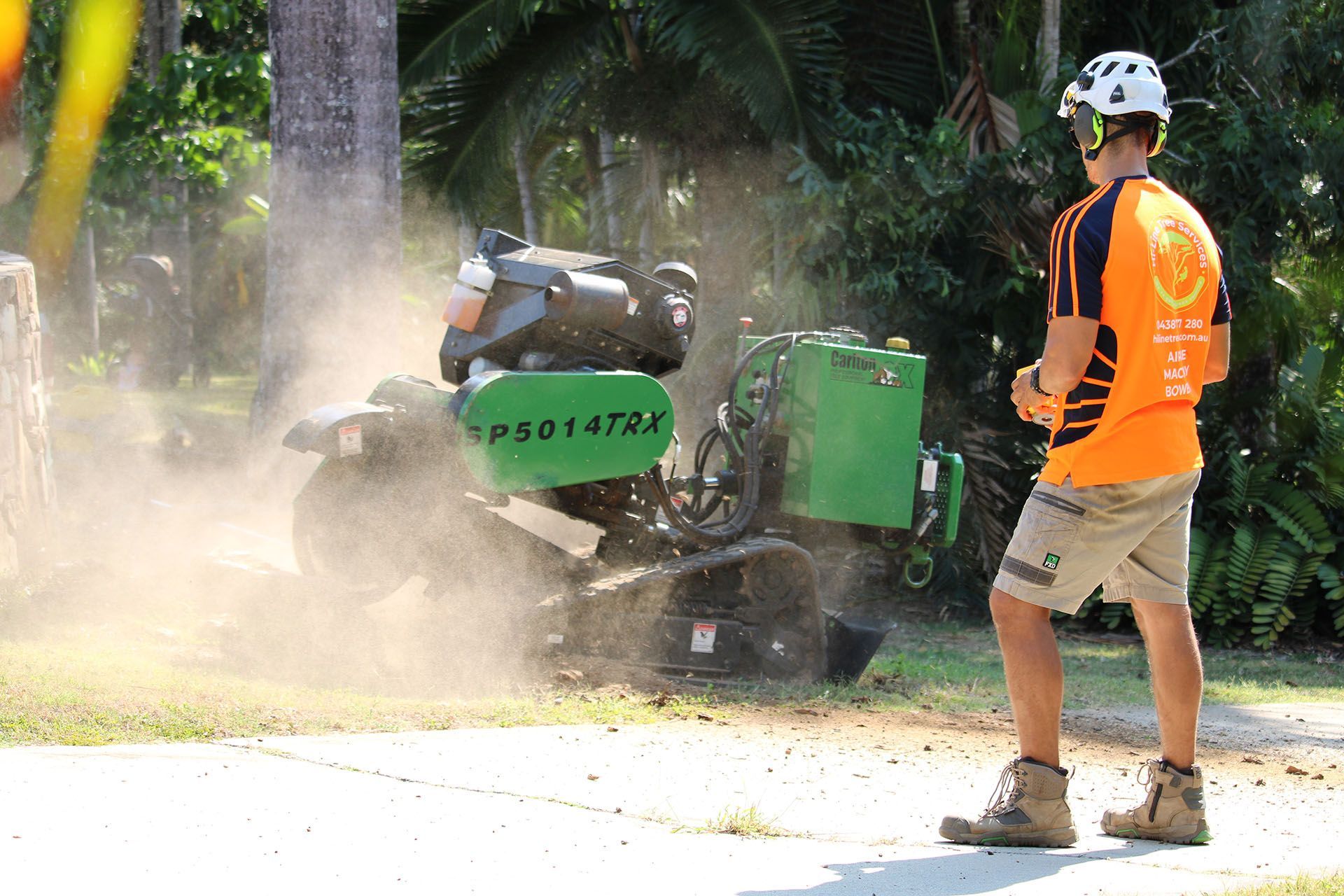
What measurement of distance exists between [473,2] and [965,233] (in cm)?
409

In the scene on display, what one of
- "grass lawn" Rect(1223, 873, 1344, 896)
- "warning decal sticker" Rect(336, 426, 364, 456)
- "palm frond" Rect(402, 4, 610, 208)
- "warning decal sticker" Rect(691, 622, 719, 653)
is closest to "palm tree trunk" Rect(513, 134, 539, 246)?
"palm frond" Rect(402, 4, 610, 208)

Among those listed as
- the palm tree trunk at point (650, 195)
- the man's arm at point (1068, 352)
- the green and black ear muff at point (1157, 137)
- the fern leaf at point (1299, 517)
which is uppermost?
the palm tree trunk at point (650, 195)

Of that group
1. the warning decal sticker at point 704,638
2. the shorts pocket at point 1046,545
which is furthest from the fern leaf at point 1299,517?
the shorts pocket at point 1046,545

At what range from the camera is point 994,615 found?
377 centimetres

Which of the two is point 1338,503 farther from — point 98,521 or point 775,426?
point 98,521

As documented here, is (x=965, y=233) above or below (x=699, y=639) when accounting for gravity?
above

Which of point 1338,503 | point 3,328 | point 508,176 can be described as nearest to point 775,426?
point 3,328

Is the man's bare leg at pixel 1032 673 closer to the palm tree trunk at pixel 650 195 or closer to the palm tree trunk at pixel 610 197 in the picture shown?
the palm tree trunk at pixel 650 195

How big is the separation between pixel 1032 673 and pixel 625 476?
261 cm

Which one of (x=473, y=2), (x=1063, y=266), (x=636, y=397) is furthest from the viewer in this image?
(x=473, y=2)

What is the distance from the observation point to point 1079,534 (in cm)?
363

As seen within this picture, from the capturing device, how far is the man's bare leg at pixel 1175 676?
146 inches

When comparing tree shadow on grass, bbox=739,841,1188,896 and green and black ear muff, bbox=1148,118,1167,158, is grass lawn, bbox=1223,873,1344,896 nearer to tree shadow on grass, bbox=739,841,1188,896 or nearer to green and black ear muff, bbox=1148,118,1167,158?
tree shadow on grass, bbox=739,841,1188,896

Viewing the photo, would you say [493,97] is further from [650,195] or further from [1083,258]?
[1083,258]
